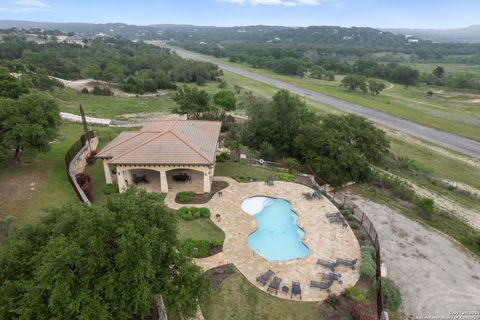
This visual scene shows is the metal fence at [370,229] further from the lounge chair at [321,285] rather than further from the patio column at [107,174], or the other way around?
the patio column at [107,174]

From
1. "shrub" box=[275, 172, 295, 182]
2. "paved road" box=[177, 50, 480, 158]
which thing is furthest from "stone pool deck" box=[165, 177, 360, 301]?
"paved road" box=[177, 50, 480, 158]

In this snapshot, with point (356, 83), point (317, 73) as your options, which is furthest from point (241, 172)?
point (317, 73)

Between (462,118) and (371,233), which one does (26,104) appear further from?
(462,118)

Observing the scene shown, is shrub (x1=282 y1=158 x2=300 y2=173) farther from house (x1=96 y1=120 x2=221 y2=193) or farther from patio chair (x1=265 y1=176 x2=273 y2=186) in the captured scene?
house (x1=96 y1=120 x2=221 y2=193)

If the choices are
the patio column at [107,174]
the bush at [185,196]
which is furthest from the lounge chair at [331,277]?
the patio column at [107,174]

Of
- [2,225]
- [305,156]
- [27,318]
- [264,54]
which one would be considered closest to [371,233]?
[305,156]
